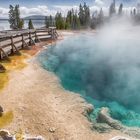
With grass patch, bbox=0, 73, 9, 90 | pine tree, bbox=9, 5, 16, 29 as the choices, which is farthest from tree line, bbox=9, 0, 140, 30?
grass patch, bbox=0, 73, 9, 90

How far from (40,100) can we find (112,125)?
5719 millimetres

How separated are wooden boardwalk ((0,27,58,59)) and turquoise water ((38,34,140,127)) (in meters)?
3.70

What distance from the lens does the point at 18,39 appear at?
4275 cm

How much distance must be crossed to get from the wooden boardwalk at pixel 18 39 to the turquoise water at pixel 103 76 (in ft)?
12.1

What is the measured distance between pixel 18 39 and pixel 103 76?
18.6 metres

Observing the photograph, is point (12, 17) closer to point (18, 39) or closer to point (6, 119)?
point (18, 39)

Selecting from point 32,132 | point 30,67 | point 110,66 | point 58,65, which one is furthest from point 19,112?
point 110,66

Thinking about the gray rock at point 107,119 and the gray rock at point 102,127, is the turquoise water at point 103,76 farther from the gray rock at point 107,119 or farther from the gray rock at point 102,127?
the gray rock at point 102,127

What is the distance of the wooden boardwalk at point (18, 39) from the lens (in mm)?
33812

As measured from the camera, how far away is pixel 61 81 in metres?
26.2

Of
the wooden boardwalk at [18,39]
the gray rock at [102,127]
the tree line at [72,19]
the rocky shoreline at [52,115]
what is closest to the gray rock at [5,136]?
the rocky shoreline at [52,115]

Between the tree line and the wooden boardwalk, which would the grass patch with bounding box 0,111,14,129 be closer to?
the wooden boardwalk

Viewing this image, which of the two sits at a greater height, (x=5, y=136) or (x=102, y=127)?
(x=5, y=136)

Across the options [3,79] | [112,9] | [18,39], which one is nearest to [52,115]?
[3,79]
